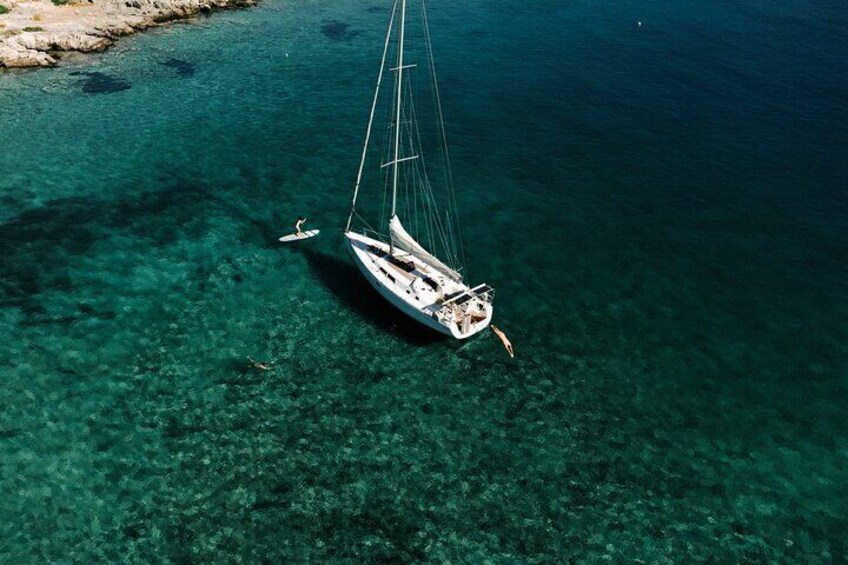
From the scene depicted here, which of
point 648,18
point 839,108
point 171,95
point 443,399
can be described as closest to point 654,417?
point 443,399

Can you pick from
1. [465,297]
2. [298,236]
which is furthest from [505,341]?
[298,236]

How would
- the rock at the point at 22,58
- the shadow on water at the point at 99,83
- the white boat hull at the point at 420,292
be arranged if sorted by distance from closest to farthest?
the white boat hull at the point at 420,292, the shadow on water at the point at 99,83, the rock at the point at 22,58

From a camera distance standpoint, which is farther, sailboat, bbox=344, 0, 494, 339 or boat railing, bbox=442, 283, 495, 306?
sailboat, bbox=344, 0, 494, 339

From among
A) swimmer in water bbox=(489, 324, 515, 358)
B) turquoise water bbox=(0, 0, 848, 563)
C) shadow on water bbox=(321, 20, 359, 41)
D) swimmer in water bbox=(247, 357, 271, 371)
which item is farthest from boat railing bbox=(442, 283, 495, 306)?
shadow on water bbox=(321, 20, 359, 41)

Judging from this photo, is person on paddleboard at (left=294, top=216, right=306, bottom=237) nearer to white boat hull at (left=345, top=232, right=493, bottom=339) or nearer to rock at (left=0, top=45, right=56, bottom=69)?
white boat hull at (left=345, top=232, right=493, bottom=339)

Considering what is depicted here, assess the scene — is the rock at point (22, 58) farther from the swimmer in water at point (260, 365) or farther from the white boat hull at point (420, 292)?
the swimmer in water at point (260, 365)

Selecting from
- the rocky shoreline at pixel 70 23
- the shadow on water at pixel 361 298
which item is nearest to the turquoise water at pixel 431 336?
the shadow on water at pixel 361 298

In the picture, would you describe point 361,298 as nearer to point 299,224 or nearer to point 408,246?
point 408,246
